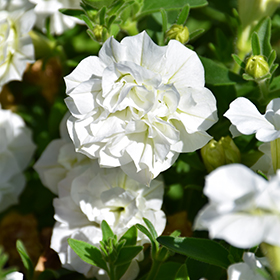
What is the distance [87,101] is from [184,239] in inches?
8.5

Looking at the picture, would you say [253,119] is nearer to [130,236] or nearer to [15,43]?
[130,236]

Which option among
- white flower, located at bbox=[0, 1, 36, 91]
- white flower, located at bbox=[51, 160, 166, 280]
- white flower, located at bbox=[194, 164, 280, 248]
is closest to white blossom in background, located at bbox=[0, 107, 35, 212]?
white flower, located at bbox=[0, 1, 36, 91]

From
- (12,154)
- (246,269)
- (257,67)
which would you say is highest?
(257,67)

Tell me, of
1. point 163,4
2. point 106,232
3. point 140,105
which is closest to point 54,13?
point 163,4

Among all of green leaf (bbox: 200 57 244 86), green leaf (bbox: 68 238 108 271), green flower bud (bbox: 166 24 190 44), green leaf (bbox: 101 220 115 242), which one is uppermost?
green flower bud (bbox: 166 24 190 44)

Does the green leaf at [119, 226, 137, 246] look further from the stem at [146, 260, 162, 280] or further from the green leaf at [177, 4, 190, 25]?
the green leaf at [177, 4, 190, 25]

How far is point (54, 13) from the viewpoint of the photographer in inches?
31.0

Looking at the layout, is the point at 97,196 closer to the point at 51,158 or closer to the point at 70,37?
the point at 51,158

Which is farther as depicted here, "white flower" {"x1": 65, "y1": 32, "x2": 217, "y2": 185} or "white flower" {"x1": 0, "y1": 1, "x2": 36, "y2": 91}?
"white flower" {"x1": 0, "y1": 1, "x2": 36, "y2": 91}

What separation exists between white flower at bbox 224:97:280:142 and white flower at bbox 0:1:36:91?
15.7 inches

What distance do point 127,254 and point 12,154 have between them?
0.39 m

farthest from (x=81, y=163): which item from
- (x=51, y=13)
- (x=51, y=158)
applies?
(x=51, y=13)

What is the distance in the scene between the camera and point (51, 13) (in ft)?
2.56

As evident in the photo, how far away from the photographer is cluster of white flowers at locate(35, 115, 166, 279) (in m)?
0.60
